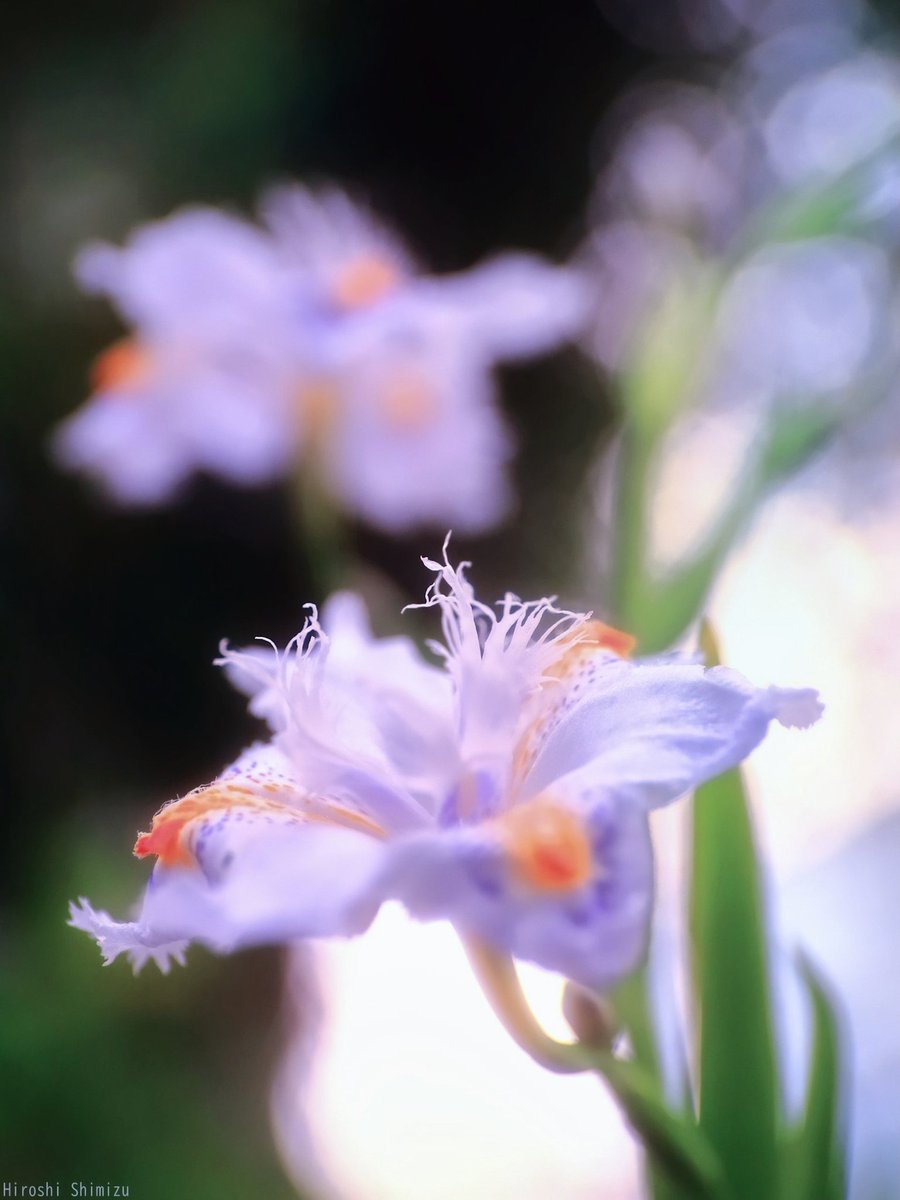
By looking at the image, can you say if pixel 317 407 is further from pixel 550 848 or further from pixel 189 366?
pixel 550 848

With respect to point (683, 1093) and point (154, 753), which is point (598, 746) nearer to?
point (683, 1093)

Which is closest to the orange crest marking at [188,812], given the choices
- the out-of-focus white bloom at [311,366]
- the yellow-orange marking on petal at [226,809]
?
the yellow-orange marking on petal at [226,809]

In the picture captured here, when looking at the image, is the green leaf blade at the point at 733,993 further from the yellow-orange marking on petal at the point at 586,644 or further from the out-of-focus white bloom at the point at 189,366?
the out-of-focus white bloom at the point at 189,366

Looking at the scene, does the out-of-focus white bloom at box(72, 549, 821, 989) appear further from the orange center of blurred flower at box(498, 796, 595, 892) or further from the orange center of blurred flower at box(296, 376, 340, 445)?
the orange center of blurred flower at box(296, 376, 340, 445)

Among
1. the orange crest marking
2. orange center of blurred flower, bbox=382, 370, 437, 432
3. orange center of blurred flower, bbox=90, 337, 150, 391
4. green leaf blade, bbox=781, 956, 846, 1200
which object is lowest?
green leaf blade, bbox=781, 956, 846, 1200

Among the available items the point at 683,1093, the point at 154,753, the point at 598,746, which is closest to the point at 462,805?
the point at 598,746

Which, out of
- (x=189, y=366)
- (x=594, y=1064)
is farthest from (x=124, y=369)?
(x=594, y=1064)

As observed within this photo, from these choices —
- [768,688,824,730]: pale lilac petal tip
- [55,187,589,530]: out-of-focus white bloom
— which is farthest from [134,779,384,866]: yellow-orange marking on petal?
[55,187,589,530]: out-of-focus white bloom

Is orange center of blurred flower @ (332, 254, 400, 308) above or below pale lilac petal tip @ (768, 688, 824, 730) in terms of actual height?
above
